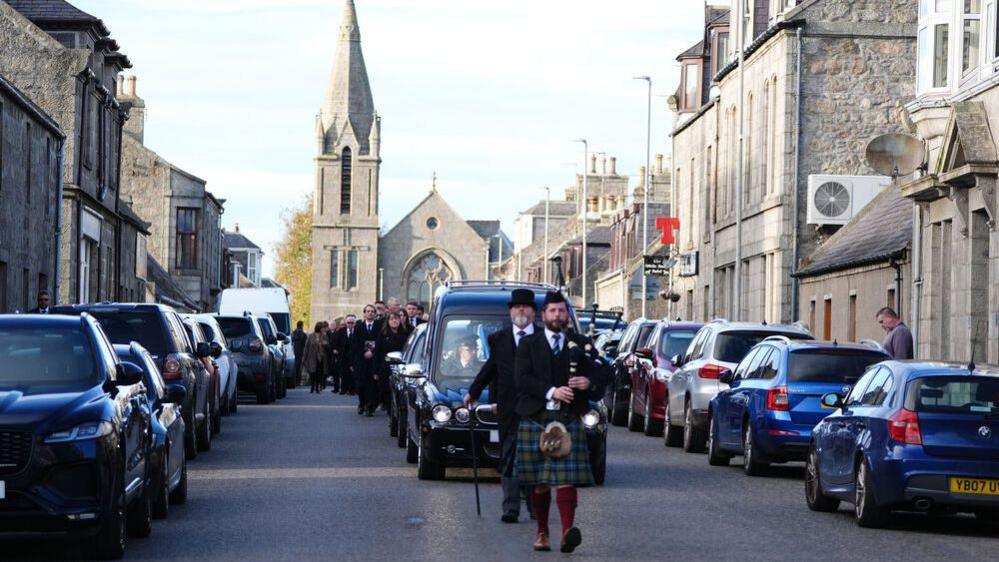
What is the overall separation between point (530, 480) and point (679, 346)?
14.6 meters

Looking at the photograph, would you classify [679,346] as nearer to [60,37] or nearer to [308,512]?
[308,512]

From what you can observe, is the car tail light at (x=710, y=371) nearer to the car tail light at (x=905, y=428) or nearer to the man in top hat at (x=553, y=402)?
the car tail light at (x=905, y=428)

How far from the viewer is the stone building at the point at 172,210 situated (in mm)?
71125

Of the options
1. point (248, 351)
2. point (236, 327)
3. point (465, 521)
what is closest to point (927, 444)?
point (465, 521)

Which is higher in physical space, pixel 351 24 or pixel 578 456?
pixel 351 24

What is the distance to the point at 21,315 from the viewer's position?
1213cm

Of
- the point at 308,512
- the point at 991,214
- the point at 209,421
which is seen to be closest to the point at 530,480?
the point at 308,512

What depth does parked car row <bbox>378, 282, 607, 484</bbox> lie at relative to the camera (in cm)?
1631

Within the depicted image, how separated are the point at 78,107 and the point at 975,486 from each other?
33.0m

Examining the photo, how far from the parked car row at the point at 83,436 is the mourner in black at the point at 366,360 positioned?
13.8 m

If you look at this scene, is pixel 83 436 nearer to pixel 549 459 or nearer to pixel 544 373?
pixel 549 459

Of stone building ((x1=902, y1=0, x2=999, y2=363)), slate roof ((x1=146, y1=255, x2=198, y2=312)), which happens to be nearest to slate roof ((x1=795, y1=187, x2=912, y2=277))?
stone building ((x1=902, y1=0, x2=999, y2=363))

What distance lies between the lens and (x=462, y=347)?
57.7ft

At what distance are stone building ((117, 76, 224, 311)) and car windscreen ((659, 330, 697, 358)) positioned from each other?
4756 cm
